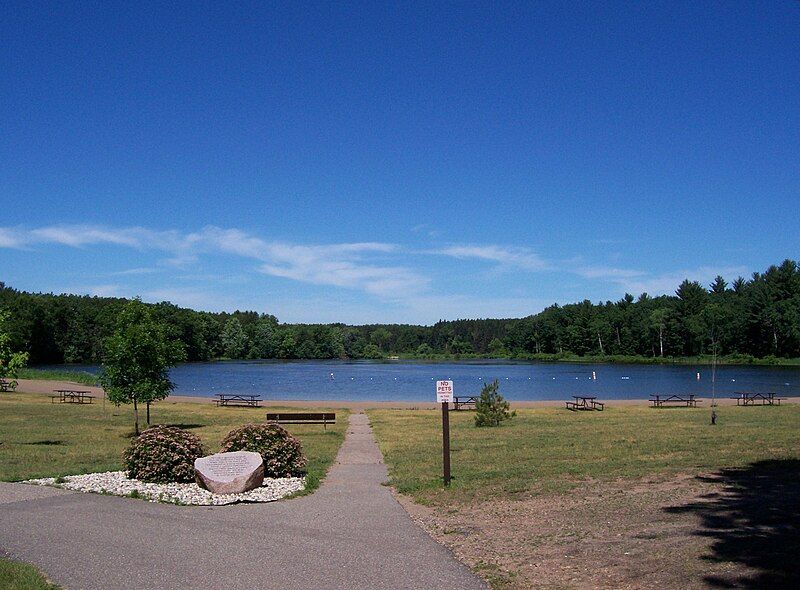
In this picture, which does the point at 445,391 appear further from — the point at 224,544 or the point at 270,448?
the point at 224,544

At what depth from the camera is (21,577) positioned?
7.08 meters

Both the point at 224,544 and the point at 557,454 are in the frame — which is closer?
the point at 224,544

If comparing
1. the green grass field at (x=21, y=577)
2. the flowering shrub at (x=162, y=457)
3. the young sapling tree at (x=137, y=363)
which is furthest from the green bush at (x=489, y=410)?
the green grass field at (x=21, y=577)

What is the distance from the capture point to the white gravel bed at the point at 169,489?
38.6 ft

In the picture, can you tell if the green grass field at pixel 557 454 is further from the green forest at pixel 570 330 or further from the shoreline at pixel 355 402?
the green forest at pixel 570 330

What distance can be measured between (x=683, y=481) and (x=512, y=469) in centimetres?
382

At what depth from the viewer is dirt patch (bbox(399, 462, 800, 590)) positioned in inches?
266

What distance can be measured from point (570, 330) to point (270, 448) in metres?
156

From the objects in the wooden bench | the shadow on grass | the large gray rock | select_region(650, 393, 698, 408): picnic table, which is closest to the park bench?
select_region(650, 393, 698, 408): picnic table

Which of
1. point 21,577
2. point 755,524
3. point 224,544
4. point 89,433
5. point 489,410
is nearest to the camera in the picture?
point 21,577

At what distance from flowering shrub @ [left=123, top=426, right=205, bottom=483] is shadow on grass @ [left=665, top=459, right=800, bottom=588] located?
887 cm

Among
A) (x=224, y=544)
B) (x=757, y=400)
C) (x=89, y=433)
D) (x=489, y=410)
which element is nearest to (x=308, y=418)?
(x=489, y=410)

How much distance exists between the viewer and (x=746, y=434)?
19844 mm

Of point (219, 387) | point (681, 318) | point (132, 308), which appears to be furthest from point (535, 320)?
point (132, 308)
